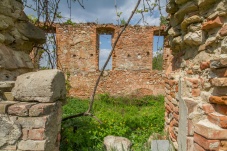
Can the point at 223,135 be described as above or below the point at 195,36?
below

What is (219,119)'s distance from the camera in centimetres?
174

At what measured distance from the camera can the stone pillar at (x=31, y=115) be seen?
72.1 inches

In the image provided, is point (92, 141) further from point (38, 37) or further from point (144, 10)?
point (144, 10)

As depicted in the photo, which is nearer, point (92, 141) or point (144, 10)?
point (144, 10)

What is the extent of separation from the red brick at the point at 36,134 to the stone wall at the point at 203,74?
1452 millimetres

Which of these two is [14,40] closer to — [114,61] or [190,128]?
[190,128]

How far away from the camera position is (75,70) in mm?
10531

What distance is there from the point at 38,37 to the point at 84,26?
7.84 meters

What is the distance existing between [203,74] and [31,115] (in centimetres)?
176

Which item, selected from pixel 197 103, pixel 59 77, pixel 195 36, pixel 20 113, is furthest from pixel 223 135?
pixel 20 113

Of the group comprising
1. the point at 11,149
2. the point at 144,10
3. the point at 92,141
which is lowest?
the point at 92,141

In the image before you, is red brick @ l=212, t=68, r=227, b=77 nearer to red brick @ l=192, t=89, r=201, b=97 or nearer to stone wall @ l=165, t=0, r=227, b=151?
stone wall @ l=165, t=0, r=227, b=151

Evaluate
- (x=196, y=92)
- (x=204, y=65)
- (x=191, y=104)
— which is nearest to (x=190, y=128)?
(x=191, y=104)

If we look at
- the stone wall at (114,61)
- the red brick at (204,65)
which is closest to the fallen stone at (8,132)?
the red brick at (204,65)
